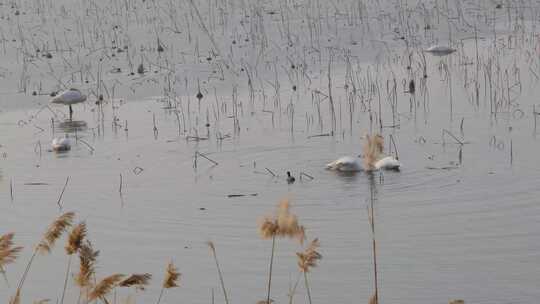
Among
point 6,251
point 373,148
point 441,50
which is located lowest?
point 441,50

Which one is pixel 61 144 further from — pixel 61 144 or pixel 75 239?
pixel 75 239

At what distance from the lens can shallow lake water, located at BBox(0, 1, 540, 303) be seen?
15.1 ft

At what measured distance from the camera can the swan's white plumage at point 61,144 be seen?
28.1 ft

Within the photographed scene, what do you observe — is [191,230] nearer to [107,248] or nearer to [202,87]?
[107,248]

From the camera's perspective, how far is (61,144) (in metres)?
8.56

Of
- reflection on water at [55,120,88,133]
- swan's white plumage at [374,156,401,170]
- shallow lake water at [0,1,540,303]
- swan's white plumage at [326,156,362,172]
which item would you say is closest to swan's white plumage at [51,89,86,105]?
shallow lake water at [0,1,540,303]

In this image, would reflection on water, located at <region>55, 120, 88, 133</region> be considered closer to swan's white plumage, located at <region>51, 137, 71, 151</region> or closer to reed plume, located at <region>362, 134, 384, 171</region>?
swan's white plumage, located at <region>51, 137, 71, 151</region>

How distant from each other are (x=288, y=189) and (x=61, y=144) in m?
2.87

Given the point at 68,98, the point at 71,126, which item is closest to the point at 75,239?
the point at 71,126

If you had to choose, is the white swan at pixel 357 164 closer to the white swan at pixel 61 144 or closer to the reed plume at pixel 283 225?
the white swan at pixel 61 144

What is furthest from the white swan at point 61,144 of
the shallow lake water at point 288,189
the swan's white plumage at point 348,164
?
the swan's white plumage at point 348,164

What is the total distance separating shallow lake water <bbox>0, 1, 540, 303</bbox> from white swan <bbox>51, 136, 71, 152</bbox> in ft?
0.40

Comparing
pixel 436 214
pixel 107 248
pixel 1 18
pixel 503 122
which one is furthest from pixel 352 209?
pixel 1 18

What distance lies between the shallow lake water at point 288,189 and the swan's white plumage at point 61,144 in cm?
12
